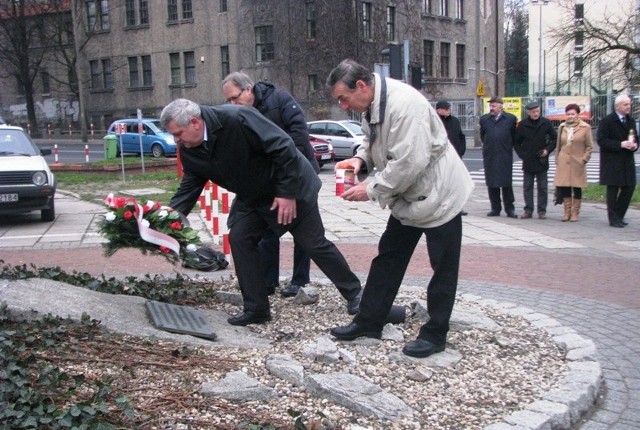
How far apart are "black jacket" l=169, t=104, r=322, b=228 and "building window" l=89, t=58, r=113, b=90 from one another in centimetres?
5179

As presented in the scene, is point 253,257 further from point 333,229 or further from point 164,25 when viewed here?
point 164,25

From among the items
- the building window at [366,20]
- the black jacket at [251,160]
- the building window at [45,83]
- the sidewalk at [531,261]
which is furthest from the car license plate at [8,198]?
the building window at [45,83]

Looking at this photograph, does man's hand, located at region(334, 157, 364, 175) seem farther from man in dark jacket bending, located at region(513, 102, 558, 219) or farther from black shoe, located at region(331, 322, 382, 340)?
man in dark jacket bending, located at region(513, 102, 558, 219)

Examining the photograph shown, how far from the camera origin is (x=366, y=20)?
44281mm

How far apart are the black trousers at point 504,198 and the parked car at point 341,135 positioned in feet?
46.0

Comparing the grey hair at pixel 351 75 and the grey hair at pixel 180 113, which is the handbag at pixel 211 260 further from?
the grey hair at pixel 351 75

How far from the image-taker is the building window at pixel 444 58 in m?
52.1

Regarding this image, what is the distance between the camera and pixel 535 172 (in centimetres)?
1220

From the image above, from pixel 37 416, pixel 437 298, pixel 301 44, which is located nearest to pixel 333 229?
pixel 437 298

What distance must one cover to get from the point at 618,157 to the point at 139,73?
4580 cm

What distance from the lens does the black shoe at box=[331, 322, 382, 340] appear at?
4.98 meters

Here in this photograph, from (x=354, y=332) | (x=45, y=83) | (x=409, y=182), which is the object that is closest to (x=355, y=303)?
(x=354, y=332)

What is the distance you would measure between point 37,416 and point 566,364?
3.17 metres

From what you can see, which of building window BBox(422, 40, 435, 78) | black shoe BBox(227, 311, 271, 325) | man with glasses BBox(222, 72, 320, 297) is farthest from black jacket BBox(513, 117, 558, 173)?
building window BBox(422, 40, 435, 78)
